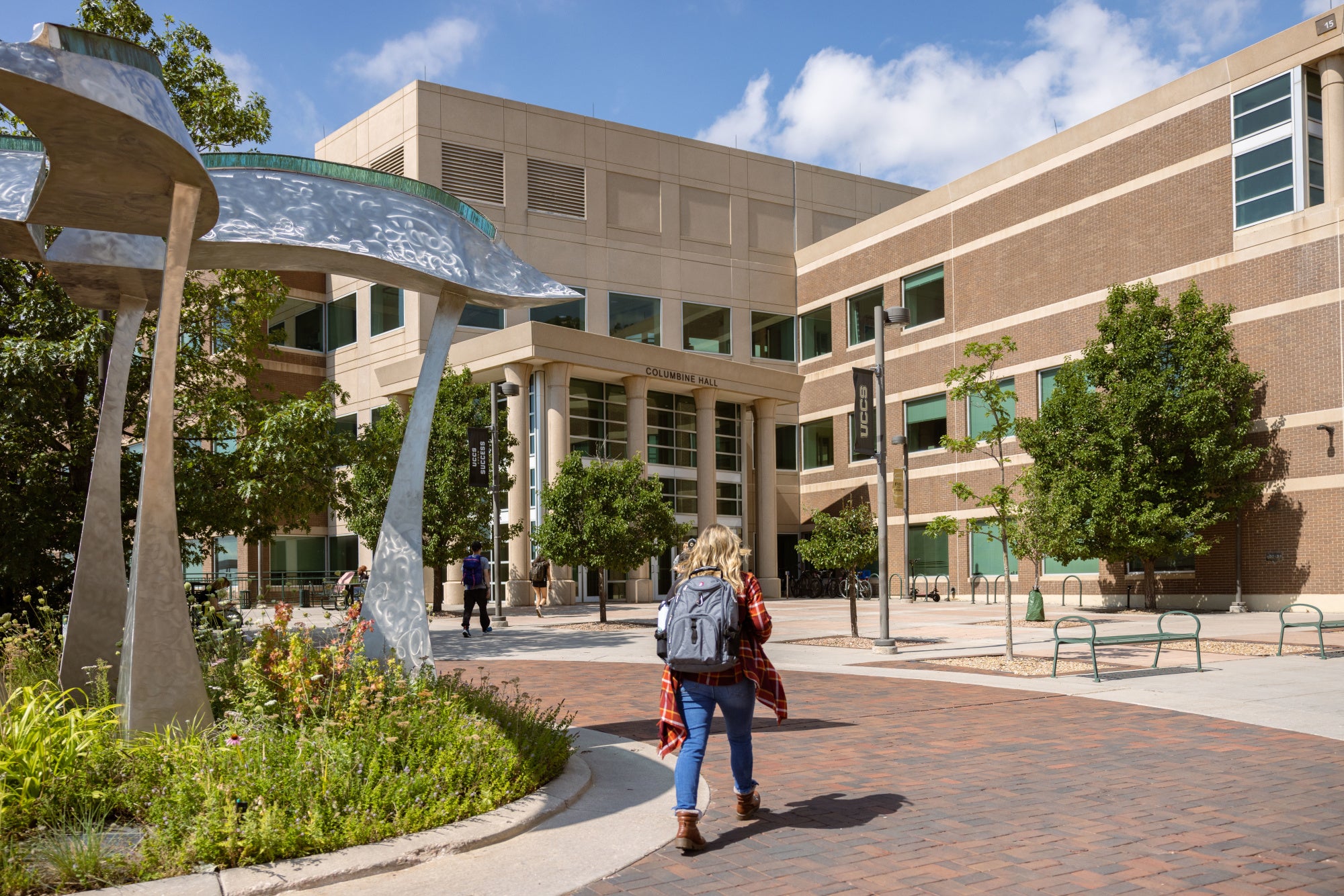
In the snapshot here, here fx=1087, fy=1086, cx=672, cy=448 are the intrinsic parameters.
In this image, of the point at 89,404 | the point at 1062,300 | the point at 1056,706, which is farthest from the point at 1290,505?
the point at 89,404

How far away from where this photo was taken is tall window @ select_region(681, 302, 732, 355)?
4266cm

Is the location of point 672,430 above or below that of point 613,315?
below

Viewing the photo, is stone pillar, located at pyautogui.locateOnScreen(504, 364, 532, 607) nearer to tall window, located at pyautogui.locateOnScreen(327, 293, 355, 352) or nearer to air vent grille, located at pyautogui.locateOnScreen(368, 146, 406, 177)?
air vent grille, located at pyautogui.locateOnScreen(368, 146, 406, 177)

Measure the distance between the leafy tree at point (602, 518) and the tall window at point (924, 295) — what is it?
17.9 meters

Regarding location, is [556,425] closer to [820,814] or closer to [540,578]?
[540,578]

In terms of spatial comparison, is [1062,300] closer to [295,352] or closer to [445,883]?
[295,352]

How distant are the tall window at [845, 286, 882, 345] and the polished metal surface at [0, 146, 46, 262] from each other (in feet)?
117

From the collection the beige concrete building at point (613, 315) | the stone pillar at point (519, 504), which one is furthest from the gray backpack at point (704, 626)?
the stone pillar at point (519, 504)

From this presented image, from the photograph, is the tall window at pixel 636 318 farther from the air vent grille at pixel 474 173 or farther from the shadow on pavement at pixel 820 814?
the shadow on pavement at pixel 820 814

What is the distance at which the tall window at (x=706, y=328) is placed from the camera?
140ft

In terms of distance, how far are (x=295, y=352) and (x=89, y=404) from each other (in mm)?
27789

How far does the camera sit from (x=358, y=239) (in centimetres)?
828

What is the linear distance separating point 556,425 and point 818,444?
15265 mm

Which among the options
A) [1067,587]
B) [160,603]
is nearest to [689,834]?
[160,603]
